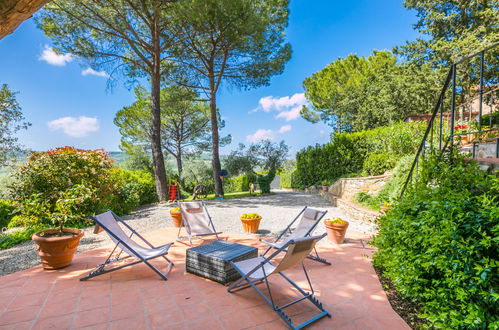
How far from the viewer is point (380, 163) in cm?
990

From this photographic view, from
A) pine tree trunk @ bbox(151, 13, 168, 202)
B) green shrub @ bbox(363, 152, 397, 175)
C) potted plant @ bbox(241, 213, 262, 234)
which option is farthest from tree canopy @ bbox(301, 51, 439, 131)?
potted plant @ bbox(241, 213, 262, 234)

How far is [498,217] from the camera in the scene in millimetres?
1714

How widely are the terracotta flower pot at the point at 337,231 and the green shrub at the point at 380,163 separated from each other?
18.3ft

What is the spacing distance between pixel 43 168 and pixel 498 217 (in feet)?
25.9

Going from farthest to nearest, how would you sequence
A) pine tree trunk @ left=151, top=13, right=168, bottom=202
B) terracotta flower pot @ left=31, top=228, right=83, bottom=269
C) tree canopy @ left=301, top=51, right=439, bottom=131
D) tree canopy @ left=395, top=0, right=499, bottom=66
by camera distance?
tree canopy @ left=301, top=51, right=439, bottom=131
tree canopy @ left=395, top=0, right=499, bottom=66
pine tree trunk @ left=151, top=13, right=168, bottom=202
terracotta flower pot @ left=31, top=228, right=83, bottom=269

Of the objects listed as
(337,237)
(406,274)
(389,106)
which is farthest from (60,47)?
(389,106)

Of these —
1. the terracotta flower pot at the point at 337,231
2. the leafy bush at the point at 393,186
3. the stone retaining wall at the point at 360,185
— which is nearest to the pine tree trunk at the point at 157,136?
the stone retaining wall at the point at 360,185

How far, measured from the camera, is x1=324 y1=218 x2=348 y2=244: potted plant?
4852 millimetres

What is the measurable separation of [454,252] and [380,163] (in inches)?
345

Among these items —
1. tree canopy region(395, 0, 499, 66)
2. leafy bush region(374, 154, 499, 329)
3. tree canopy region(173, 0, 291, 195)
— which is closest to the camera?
leafy bush region(374, 154, 499, 329)

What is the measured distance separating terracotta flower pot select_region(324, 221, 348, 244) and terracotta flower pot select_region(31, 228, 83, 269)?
164 inches

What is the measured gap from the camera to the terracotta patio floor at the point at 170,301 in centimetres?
237

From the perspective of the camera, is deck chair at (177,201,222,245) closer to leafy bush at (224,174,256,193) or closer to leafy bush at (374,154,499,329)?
leafy bush at (374,154,499,329)

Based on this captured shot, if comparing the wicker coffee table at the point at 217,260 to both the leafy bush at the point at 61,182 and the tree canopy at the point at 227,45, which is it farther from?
the tree canopy at the point at 227,45
